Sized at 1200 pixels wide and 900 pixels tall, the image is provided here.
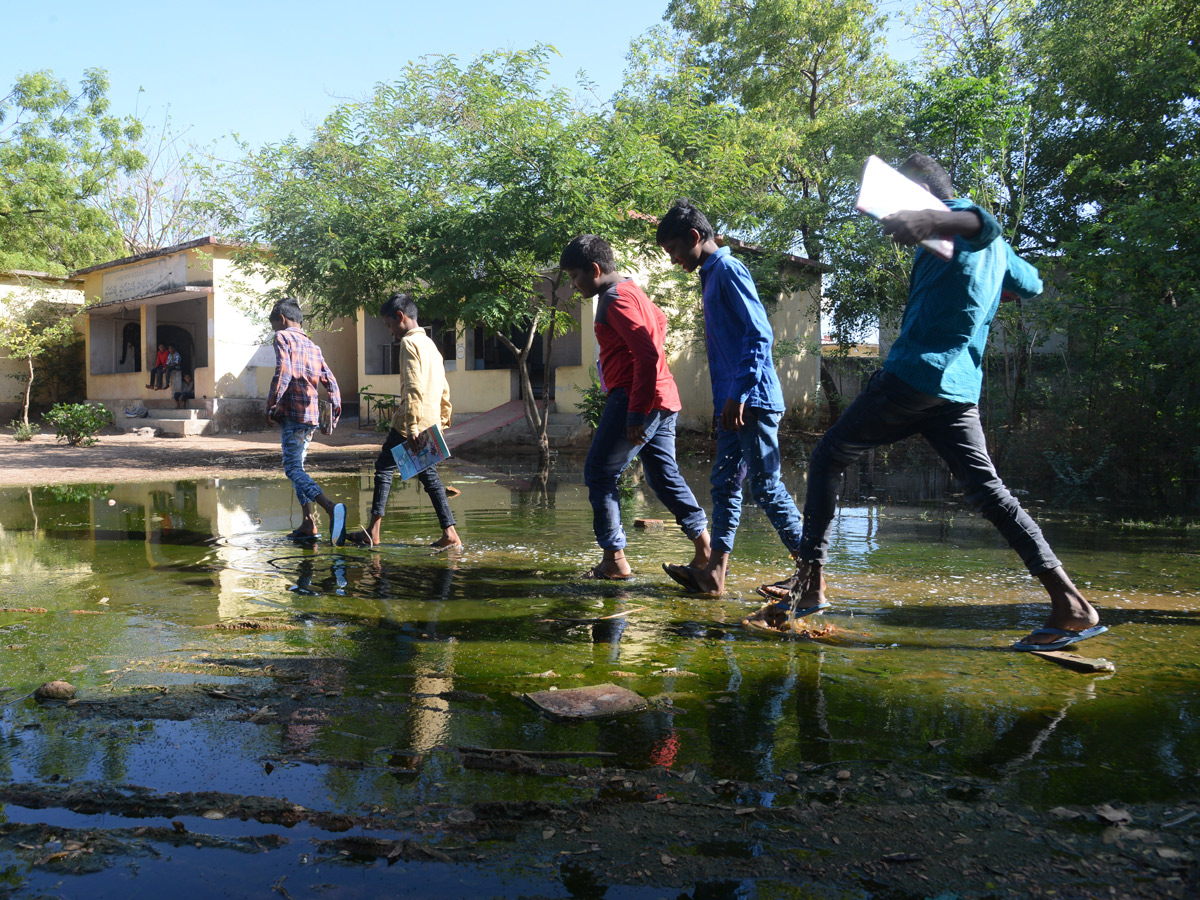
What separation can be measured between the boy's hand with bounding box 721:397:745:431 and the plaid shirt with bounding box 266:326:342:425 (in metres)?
3.43

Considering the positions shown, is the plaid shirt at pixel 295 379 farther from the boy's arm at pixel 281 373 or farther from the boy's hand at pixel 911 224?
the boy's hand at pixel 911 224

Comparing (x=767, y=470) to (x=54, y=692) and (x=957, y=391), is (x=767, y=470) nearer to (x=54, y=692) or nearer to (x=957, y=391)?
(x=957, y=391)

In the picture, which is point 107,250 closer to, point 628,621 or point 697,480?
point 697,480

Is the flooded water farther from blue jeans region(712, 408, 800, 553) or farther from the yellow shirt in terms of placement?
the yellow shirt

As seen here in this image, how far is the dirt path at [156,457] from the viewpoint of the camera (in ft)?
41.5

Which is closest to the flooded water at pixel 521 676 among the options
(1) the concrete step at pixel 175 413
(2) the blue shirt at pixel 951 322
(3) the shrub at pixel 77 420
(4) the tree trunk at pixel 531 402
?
(2) the blue shirt at pixel 951 322

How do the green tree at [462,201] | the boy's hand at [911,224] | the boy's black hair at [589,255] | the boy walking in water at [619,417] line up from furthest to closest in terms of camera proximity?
the green tree at [462,201]
the boy's black hair at [589,255]
the boy walking in water at [619,417]
the boy's hand at [911,224]

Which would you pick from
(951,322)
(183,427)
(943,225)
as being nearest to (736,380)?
(951,322)

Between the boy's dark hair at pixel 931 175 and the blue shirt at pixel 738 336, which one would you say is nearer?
the boy's dark hair at pixel 931 175

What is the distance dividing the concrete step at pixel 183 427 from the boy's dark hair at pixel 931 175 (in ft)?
66.2

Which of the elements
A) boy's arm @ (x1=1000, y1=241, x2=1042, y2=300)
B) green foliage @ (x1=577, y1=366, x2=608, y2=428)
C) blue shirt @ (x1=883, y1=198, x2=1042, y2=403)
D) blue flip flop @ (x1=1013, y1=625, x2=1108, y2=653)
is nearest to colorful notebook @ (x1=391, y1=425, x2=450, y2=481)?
blue shirt @ (x1=883, y1=198, x2=1042, y2=403)

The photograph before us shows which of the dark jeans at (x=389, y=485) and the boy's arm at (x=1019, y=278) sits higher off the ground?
the boy's arm at (x=1019, y=278)

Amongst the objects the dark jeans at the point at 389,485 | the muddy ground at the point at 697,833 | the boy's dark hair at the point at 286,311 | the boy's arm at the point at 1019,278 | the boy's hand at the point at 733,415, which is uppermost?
the boy's dark hair at the point at 286,311

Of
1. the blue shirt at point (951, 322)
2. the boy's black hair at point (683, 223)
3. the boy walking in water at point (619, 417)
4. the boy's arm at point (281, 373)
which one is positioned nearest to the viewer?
the blue shirt at point (951, 322)
